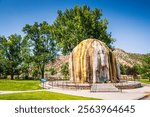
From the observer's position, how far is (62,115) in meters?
10.1

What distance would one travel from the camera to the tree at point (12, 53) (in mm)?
43594

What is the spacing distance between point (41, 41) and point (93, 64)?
19.3 m

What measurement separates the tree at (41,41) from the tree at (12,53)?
103 inches

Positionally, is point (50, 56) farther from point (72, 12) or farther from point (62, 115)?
point (62, 115)

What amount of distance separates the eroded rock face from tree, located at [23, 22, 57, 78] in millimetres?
16676

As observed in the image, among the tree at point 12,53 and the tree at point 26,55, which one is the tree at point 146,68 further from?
the tree at point 12,53

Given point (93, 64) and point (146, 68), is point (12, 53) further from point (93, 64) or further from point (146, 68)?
point (93, 64)

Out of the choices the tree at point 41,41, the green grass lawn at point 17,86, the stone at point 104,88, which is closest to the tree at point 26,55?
the tree at point 41,41

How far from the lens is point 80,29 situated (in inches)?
1527

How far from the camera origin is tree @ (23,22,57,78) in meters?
42.2

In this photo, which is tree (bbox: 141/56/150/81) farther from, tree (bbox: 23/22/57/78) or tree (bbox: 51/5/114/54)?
tree (bbox: 23/22/57/78)

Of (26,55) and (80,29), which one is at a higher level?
(80,29)

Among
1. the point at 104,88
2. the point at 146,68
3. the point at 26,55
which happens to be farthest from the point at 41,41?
the point at 104,88

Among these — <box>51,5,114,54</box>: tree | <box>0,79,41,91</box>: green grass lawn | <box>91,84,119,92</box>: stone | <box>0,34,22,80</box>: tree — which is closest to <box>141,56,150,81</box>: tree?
<box>51,5,114,54</box>: tree
